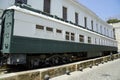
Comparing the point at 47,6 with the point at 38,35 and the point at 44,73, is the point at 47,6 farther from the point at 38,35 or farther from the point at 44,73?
the point at 44,73

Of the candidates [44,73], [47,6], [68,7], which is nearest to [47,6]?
[47,6]

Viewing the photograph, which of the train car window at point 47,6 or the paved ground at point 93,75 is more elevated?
the train car window at point 47,6

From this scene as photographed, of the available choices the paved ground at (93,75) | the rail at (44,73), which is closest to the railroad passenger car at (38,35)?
the rail at (44,73)

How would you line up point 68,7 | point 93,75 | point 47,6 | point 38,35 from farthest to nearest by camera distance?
point 68,7, point 47,6, point 38,35, point 93,75

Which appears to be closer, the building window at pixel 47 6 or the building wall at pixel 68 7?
the building wall at pixel 68 7

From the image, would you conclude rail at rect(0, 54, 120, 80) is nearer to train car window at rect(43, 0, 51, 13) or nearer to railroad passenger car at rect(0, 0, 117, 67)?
railroad passenger car at rect(0, 0, 117, 67)

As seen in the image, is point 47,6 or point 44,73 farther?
point 47,6

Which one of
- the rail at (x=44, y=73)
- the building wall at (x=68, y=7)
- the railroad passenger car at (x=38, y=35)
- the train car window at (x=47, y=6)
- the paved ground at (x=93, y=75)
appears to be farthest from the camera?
the train car window at (x=47, y=6)

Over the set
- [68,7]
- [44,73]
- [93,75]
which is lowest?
[93,75]

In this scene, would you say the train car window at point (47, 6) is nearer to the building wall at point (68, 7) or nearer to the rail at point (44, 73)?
the building wall at point (68, 7)

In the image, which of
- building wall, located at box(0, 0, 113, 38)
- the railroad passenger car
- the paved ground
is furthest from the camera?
building wall, located at box(0, 0, 113, 38)

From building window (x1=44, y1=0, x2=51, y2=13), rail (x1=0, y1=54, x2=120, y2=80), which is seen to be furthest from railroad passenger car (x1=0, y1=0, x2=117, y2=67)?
rail (x1=0, y1=54, x2=120, y2=80)

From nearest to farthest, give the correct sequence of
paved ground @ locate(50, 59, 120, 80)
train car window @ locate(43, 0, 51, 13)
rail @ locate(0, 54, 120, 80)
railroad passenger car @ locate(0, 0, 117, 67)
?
rail @ locate(0, 54, 120, 80), paved ground @ locate(50, 59, 120, 80), railroad passenger car @ locate(0, 0, 117, 67), train car window @ locate(43, 0, 51, 13)

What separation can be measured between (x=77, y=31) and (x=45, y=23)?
4.73 meters
